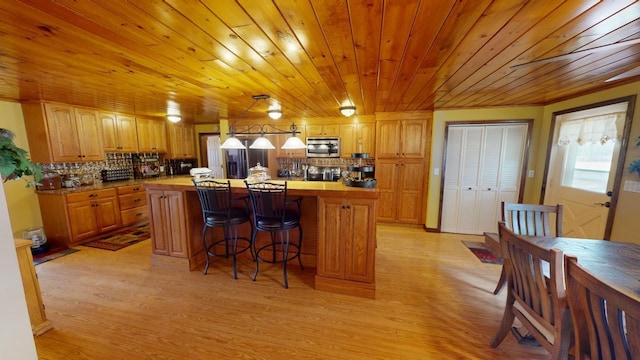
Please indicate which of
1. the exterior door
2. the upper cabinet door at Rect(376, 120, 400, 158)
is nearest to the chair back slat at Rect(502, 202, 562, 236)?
the exterior door

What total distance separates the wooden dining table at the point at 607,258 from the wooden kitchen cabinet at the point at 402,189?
7.88 feet

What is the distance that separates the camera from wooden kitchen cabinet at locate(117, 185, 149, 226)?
4316mm

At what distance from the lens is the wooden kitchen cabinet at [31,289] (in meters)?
1.83

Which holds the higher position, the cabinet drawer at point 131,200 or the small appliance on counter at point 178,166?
the small appliance on counter at point 178,166

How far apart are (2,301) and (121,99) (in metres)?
3.44

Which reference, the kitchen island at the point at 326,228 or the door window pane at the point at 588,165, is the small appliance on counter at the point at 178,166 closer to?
the kitchen island at the point at 326,228

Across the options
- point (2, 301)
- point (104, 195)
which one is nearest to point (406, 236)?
point (2, 301)

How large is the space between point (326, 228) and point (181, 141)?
5339mm

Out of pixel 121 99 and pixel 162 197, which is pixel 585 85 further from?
pixel 121 99

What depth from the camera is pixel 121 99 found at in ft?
11.2

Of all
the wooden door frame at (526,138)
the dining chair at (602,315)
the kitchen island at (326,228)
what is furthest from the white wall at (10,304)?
the wooden door frame at (526,138)

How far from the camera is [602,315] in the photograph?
1003 mm

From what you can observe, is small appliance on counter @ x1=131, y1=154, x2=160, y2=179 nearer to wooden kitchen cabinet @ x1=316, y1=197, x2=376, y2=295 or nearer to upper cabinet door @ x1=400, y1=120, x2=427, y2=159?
wooden kitchen cabinet @ x1=316, y1=197, x2=376, y2=295

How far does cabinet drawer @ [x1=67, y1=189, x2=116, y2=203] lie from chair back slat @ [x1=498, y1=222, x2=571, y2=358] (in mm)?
5534
